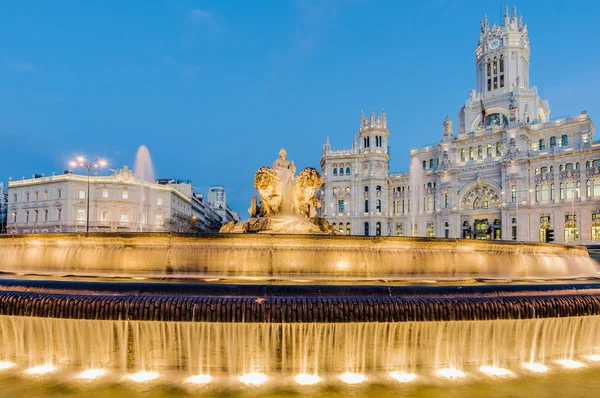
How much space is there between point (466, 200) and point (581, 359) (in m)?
68.7

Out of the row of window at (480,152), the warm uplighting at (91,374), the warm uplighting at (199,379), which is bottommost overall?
the warm uplighting at (91,374)

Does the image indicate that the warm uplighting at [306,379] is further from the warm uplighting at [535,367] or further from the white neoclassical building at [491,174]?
the white neoclassical building at [491,174]

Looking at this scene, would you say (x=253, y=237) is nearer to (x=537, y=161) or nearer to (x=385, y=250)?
(x=385, y=250)

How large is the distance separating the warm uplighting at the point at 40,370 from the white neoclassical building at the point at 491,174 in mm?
58927

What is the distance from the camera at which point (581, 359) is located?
704 centimetres

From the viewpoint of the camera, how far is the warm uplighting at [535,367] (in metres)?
6.48

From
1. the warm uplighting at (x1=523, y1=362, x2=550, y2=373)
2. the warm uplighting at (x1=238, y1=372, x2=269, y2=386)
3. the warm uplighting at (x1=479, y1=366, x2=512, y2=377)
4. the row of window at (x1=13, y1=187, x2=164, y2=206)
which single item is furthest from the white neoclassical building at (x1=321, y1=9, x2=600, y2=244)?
the warm uplighting at (x1=238, y1=372, x2=269, y2=386)

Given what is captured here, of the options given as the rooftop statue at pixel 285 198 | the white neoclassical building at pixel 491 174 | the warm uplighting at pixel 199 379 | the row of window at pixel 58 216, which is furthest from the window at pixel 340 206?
the warm uplighting at pixel 199 379

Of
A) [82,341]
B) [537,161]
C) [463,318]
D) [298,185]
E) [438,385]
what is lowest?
[438,385]

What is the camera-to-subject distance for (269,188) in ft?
43.7

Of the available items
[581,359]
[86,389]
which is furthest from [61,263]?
[581,359]

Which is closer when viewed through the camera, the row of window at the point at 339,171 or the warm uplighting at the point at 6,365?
the warm uplighting at the point at 6,365

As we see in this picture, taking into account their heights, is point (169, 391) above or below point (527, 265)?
below

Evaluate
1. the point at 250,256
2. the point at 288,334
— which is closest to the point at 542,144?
the point at 250,256
